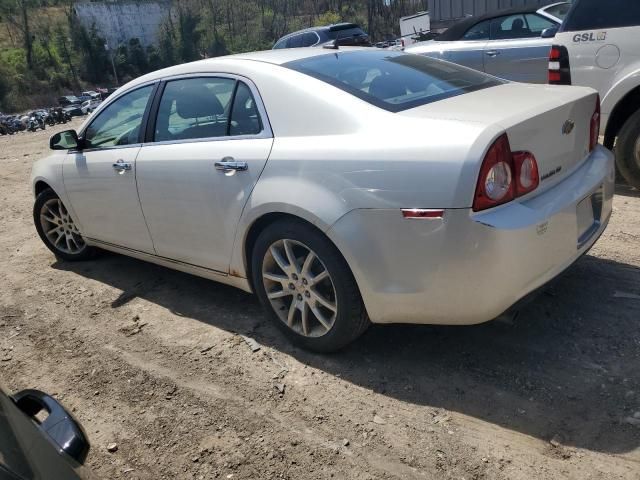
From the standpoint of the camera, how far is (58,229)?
16.9 ft

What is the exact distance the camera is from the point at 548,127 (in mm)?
2814

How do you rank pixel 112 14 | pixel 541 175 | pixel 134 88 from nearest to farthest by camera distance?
pixel 541 175, pixel 134 88, pixel 112 14

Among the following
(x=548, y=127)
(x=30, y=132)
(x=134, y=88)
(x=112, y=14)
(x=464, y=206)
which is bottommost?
(x=30, y=132)

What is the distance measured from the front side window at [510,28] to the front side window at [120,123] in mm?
5997

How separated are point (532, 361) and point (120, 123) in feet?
10.3

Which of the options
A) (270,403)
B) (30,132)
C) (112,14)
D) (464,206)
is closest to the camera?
(464,206)

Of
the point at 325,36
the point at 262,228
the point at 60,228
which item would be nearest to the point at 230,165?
the point at 262,228

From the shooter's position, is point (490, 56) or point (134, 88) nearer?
point (134, 88)

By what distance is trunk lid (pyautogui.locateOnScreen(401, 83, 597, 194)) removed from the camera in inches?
105

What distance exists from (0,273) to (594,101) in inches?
193

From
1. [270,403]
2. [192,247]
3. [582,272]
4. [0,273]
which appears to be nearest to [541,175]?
[582,272]

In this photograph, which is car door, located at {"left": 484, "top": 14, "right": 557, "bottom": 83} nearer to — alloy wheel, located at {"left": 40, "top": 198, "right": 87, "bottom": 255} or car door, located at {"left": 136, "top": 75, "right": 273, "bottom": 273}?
car door, located at {"left": 136, "top": 75, "right": 273, "bottom": 273}

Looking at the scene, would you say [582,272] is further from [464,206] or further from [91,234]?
[91,234]

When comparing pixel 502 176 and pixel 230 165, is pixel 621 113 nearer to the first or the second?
pixel 502 176
